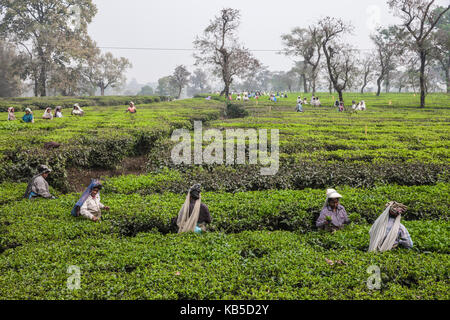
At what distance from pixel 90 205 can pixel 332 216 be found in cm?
564

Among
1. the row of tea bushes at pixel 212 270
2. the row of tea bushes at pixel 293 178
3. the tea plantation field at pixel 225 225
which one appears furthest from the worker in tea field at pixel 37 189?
the row of tea bushes at pixel 212 270

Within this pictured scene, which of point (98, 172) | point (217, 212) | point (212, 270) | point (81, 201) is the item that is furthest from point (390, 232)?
point (98, 172)

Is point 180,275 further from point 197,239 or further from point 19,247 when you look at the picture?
point 19,247

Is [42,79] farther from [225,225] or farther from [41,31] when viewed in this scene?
[225,225]

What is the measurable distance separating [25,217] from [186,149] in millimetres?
7280

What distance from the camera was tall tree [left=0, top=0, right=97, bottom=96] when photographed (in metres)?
40.2

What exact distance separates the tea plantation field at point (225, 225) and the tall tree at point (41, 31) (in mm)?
30726

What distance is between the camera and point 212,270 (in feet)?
16.6

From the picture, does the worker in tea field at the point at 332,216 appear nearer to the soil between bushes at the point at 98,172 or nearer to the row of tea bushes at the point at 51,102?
the soil between bushes at the point at 98,172

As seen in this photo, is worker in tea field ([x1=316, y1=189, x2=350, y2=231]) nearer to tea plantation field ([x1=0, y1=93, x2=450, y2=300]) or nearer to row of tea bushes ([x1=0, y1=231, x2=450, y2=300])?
tea plantation field ([x1=0, y1=93, x2=450, y2=300])

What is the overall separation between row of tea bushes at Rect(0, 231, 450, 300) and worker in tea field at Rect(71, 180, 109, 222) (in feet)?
3.63

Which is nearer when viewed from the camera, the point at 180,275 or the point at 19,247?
the point at 180,275

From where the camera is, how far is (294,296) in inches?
174
